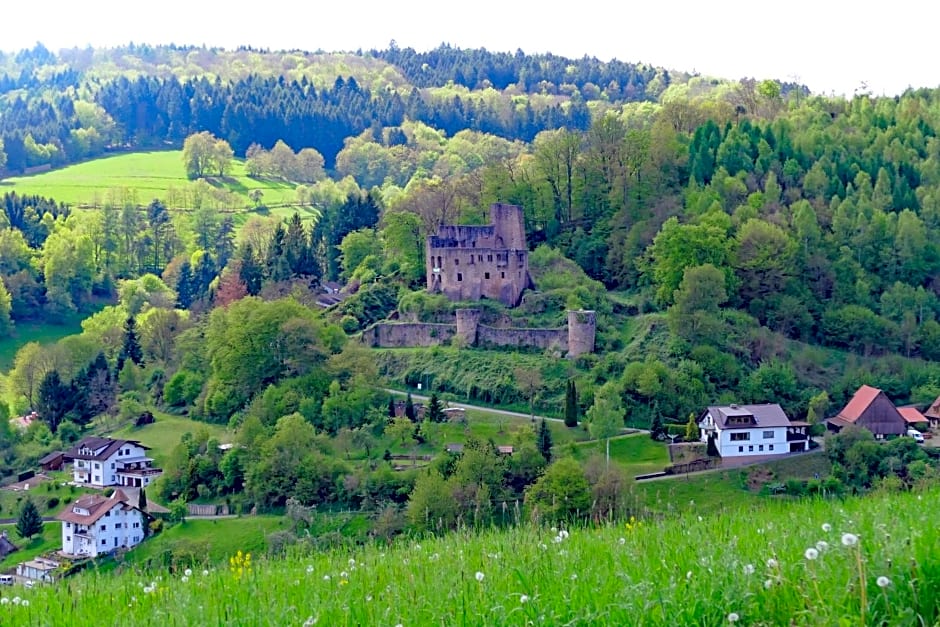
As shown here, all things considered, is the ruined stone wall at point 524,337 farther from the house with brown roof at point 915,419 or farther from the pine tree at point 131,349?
the pine tree at point 131,349

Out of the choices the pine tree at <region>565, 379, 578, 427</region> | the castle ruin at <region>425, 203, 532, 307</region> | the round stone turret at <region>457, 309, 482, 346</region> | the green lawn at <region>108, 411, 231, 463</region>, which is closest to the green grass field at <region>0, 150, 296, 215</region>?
the green lawn at <region>108, 411, 231, 463</region>

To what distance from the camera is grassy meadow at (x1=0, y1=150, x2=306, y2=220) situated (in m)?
98.3

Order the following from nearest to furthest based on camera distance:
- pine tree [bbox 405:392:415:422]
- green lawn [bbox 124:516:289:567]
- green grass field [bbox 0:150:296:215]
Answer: green lawn [bbox 124:516:289:567]
pine tree [bbox 405:392:415:422]
green grass field [bbox 0:150:296:215]

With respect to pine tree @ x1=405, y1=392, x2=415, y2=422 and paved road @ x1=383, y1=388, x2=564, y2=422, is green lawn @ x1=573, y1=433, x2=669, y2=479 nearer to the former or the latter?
paved road @ x1=383, y1=388, x2=564, y2=422

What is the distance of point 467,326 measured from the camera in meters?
43.2

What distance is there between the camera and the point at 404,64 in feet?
569

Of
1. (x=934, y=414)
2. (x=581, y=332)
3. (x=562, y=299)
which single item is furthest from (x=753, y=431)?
(x=562, y=299)

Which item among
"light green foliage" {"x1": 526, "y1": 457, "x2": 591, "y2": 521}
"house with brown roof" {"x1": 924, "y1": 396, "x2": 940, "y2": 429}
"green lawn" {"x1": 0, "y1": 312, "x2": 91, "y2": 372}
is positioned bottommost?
"green lawn" {"x1": 0, "y1": 312, "x2": 91, "y2": 372}

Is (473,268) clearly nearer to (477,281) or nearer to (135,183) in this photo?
(477,281)

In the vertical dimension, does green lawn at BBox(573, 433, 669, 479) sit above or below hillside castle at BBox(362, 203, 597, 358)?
below

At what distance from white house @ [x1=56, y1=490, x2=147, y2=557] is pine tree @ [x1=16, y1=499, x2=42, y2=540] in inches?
58.9

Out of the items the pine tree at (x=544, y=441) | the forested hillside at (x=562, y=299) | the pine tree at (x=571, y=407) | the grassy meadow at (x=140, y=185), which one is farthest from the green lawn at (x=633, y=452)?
the grassy meadow at (x=140, y=185)

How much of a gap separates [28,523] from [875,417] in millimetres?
28025

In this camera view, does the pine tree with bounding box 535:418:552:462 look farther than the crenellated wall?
No
